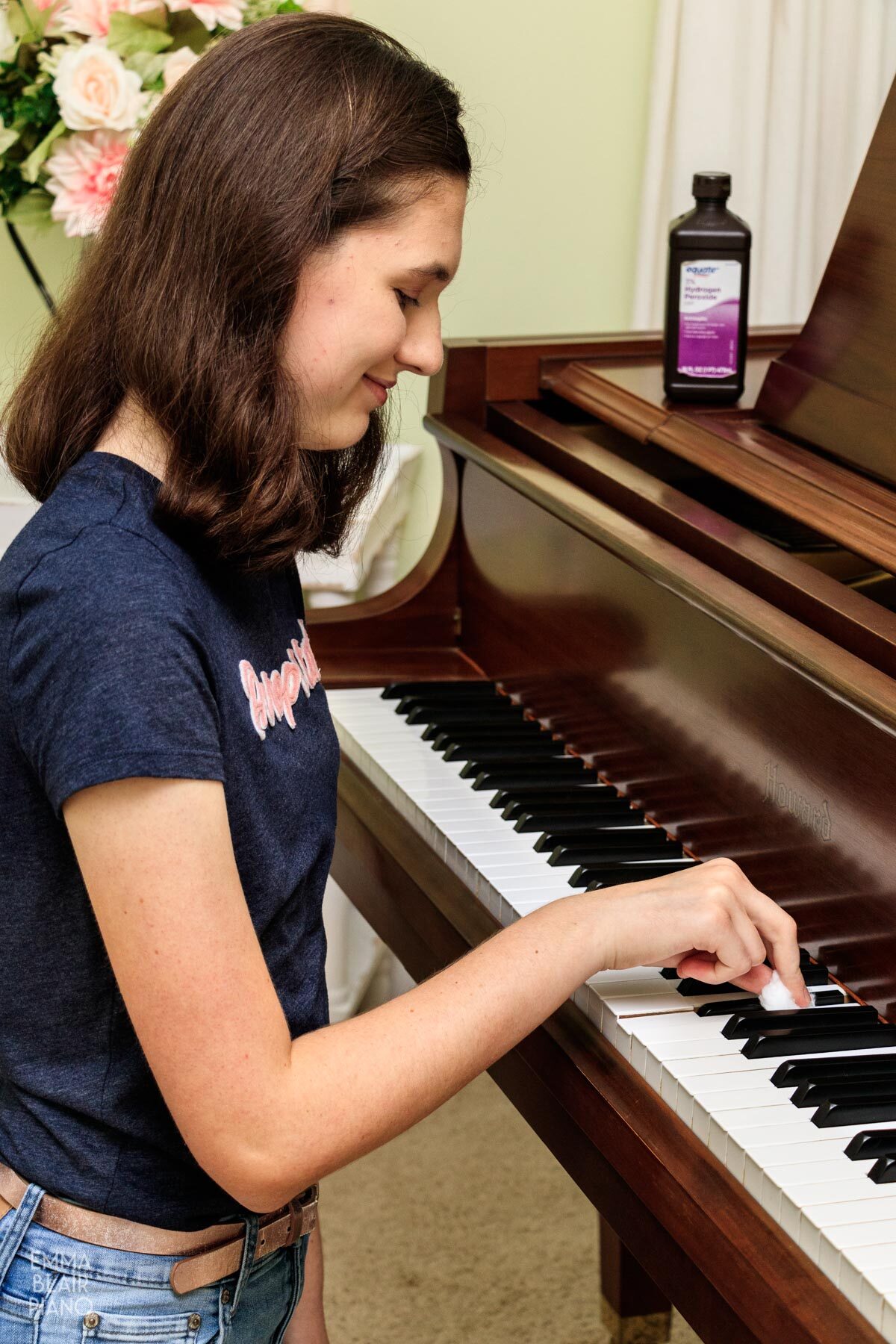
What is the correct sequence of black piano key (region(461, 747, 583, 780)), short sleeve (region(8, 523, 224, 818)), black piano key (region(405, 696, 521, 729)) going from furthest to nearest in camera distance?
black piano key (region(405, 696, 521, 729)) < black piano key (region(461, 747, 583, 780)) < short sleeve (region(8, 523, 224, 818))

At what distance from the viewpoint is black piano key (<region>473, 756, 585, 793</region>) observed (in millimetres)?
1488

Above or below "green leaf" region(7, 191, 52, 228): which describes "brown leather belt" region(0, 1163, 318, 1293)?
below

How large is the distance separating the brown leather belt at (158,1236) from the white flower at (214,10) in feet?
4.74

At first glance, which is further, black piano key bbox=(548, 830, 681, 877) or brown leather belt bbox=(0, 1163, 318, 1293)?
black piano key bbox=(548, 830, 681, 877)

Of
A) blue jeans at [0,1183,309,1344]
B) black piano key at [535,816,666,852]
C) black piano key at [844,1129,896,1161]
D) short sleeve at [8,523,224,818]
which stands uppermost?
short sleeve at [8,523,224,818]

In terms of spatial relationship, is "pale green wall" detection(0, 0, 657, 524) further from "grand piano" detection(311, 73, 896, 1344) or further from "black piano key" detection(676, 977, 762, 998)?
"black piano key" detection(676, 977, 762, 998)

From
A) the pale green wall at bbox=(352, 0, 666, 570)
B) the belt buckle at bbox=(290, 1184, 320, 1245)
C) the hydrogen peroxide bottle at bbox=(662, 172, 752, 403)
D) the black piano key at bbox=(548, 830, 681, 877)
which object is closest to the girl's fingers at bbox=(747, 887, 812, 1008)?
the black piano key at bbox=(548, 830, 681, 877)

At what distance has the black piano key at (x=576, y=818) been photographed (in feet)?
4.58

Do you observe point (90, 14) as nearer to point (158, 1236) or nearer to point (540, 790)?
point (540, 790)

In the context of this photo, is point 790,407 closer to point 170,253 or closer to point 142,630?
point 170,253

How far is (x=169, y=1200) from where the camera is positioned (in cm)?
100

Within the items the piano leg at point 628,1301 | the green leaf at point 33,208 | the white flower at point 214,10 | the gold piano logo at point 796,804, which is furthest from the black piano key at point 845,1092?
the green leaf at point 33,208

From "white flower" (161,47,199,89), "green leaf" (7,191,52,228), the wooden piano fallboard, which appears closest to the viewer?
the wooden piano fallboard

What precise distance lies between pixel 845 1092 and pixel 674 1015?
0.15 meters
